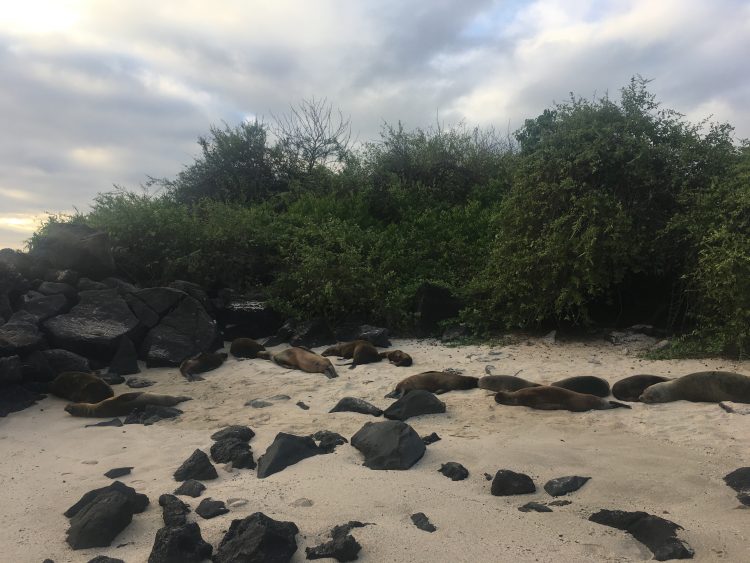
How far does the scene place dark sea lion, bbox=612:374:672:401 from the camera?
6168 mm

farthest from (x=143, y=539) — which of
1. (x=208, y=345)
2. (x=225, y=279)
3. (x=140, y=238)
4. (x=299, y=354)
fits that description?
(x=140, y=238)

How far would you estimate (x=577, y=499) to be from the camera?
3842 mm

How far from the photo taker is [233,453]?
4852 millimetres

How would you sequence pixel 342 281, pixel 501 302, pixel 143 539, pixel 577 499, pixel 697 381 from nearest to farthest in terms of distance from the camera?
pixel 143 539, pixel 577 499, pixel 697 381, pixel 501 302, pixel 342 281

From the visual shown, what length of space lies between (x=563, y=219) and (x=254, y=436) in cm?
592

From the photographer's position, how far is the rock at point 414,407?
19.4ft

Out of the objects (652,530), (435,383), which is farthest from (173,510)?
(435,383)

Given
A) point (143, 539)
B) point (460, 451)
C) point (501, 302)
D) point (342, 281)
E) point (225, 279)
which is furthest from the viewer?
point (225, 279)

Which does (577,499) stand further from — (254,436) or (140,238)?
(140,238)

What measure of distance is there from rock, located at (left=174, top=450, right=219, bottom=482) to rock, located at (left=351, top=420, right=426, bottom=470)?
1183 mm

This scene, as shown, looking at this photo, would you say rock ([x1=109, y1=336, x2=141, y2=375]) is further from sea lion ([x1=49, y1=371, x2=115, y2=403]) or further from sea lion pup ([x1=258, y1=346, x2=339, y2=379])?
sea lion pup ([x1=258, y1=346, x2=339, y2=379])

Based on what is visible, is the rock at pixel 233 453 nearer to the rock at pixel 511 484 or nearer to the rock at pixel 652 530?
the rock at pixel 511 484

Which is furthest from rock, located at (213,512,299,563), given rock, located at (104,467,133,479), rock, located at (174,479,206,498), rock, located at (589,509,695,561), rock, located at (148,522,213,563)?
rock, located at (589,509,695,561)

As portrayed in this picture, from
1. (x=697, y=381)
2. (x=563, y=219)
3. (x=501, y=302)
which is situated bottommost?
(x=697, y=381)
